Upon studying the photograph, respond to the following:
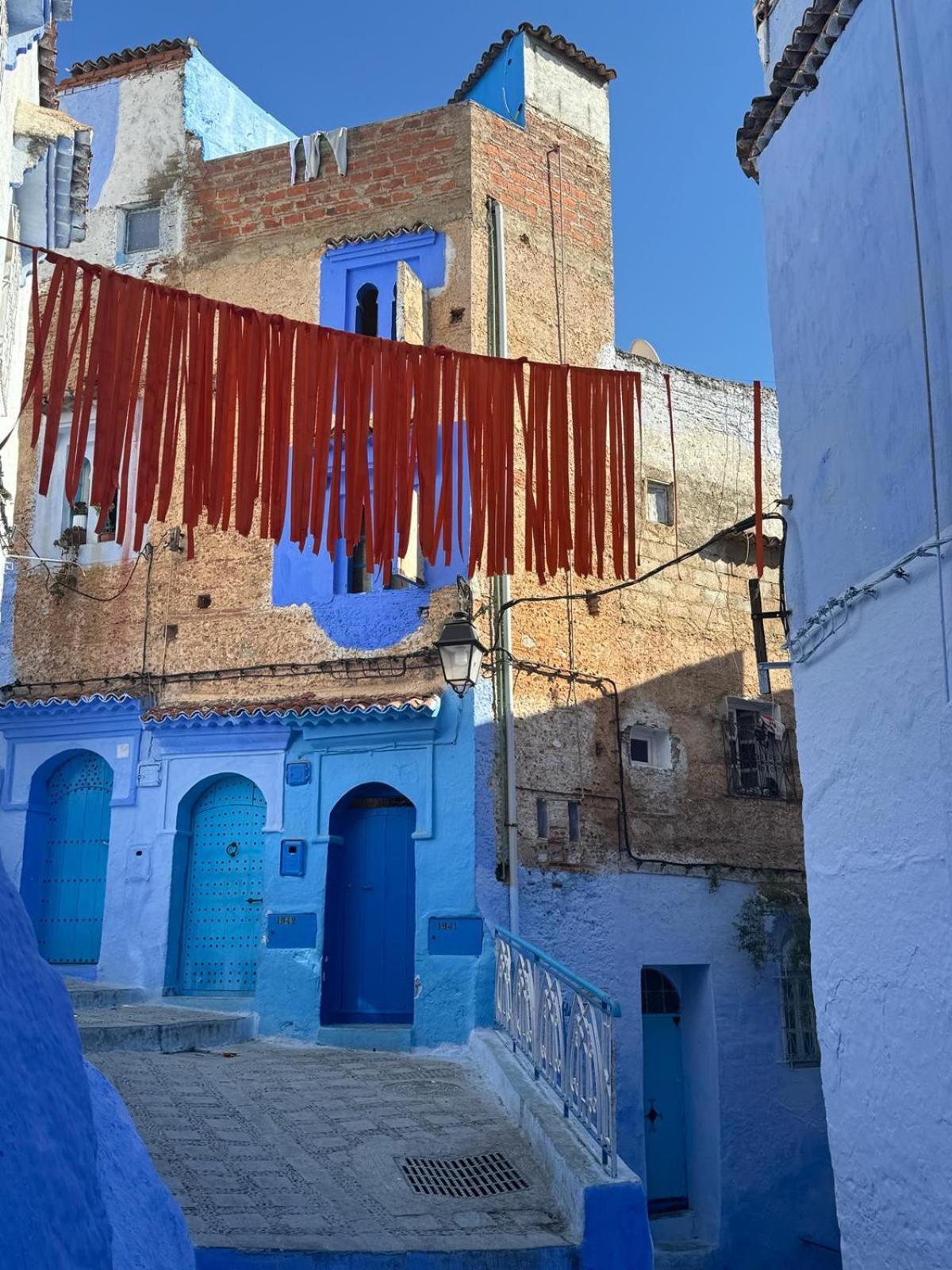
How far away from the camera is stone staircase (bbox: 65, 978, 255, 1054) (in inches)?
354

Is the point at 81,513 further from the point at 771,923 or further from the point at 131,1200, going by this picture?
the point at 131,1200

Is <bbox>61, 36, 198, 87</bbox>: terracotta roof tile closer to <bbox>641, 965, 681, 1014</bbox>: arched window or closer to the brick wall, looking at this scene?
the brick wall

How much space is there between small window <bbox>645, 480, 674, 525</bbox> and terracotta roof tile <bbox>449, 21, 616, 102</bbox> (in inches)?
192

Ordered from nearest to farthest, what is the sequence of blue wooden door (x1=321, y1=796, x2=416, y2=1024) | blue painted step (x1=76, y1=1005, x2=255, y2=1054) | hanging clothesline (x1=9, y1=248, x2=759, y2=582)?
hanging clothesline (x1=9, y1=248, x2=759, y2=582) < blue painted step (x1=76, y1=1005, x2=255, y2=1054) < blue wooden door (x1=321, y1=796, x2=416, y2=1024)

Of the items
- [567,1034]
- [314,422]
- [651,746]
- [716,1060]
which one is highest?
[314,422]

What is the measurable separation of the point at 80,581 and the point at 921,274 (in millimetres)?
9275

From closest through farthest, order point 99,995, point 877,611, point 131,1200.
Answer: point 131,1200 < point 877,611 < point 99,995

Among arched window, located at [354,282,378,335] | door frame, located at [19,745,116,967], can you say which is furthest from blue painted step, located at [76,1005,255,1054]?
arched window, located at [354,282,378,335]

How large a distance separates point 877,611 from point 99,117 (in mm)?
11744

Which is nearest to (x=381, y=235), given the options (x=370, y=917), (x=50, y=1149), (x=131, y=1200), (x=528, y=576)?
(x=528, y=576)

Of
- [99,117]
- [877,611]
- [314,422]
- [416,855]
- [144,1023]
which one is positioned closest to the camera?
[877,611]

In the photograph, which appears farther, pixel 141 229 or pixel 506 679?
pixel 141 229

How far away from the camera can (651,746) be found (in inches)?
485

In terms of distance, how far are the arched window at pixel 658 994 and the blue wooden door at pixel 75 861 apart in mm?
5384
